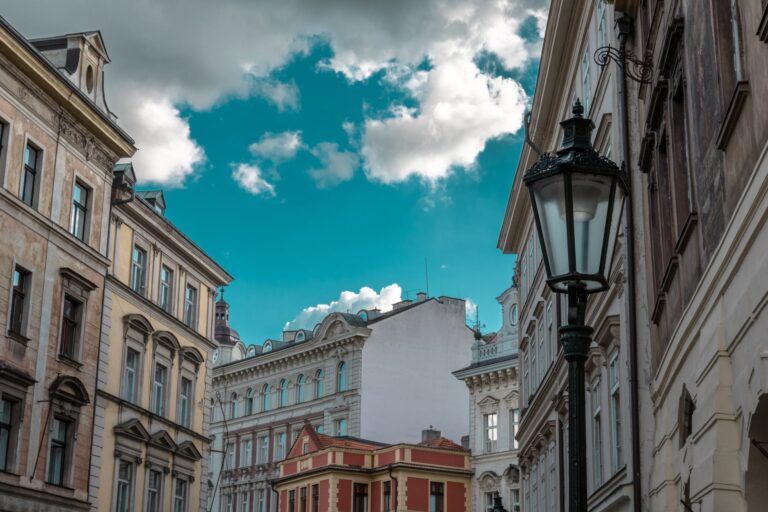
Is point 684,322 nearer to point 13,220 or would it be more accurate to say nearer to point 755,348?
point 755,348

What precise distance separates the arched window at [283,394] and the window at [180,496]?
29.8 m

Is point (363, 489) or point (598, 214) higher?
point (363, 489)

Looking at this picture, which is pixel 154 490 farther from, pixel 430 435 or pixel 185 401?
pixel 430 435

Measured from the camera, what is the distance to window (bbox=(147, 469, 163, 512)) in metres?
37.5

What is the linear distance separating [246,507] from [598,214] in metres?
65.1

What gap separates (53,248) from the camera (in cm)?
3095

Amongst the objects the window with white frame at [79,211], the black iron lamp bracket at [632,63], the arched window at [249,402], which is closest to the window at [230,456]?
the arched window at [249,402]

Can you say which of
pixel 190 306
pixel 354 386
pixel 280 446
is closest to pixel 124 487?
pixel 190 306

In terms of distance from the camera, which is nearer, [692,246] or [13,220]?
[692,246]

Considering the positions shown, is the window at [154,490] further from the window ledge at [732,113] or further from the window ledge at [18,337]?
the window ledge at [732,113]

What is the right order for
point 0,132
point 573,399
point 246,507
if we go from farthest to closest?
point 246,507 < point 0,132 < point 573,399

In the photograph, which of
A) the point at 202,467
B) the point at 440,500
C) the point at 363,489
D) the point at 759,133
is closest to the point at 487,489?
the point at 440,500

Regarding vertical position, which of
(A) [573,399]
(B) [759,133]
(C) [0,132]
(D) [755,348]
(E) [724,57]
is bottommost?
(A) [573,399]

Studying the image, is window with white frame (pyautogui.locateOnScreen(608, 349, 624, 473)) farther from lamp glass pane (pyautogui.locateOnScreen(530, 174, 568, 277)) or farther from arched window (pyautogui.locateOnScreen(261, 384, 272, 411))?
arched window (pyautogui.locateOnScreen(261, 384, 272, 411))
